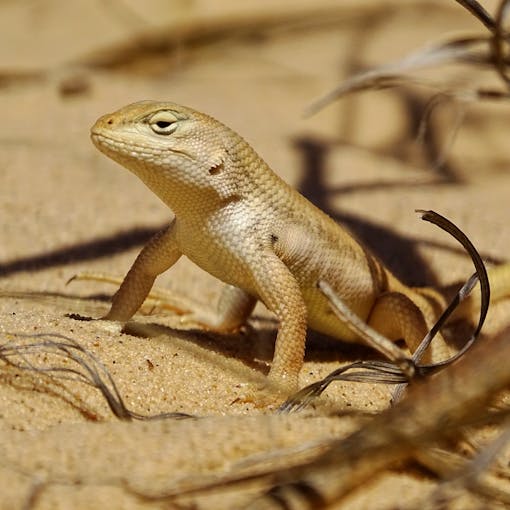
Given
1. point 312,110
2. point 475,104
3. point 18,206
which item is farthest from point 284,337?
point 475,104

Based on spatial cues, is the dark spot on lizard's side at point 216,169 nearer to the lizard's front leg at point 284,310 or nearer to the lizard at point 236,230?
the lizard at point 236,230

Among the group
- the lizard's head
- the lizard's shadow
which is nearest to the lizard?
the lizard's head

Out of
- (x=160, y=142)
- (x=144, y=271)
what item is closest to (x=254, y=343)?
(x=144, y=271)

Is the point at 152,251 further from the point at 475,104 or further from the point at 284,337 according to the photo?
the point at 475,104

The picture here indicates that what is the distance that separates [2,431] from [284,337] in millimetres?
1113

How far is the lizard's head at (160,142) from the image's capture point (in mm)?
3129

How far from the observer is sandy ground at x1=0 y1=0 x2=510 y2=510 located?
7.82 ft

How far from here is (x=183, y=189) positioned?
320cm

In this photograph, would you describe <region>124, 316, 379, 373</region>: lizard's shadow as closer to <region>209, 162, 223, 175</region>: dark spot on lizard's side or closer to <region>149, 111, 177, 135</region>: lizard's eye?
<region>209, 162, 223, 175</region>: dark spot on lizard's side

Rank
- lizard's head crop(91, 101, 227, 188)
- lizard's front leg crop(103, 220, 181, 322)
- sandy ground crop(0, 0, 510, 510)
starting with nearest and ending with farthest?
sandy ground crop(0, 0, 510, 510) < lizard's head crop(91, 101, 227, 188) < lizard's front leg crop(103, 220, 181, 322)

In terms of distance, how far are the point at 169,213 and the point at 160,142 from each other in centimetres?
222

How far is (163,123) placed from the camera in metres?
3.17

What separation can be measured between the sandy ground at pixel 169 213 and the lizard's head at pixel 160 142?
2.10ft

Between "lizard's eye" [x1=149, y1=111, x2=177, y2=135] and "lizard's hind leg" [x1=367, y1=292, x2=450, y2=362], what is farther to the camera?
"lizard's hind leg" [x1=367, y1=292, x2=450, y2=362]
